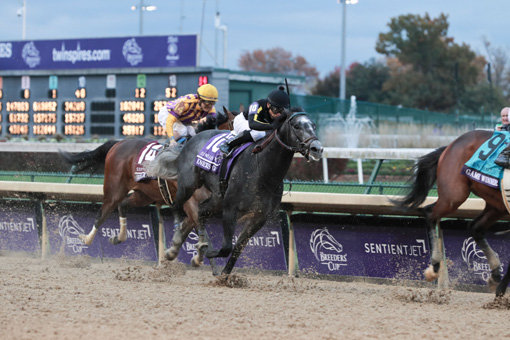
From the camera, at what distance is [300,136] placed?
17.9 feet

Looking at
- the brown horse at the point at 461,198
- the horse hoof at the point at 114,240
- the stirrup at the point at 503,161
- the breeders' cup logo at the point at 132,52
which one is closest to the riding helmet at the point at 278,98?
the brown horse at the point at 461,198

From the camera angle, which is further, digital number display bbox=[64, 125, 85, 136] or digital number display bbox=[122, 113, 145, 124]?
digital number display bbox=[64, 125, 85, 136]

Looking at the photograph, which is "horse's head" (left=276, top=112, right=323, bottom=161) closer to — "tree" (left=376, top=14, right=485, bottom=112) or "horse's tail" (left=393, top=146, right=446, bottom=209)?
"horse's tail" (left=393, top=146, right=446, bottom=209)

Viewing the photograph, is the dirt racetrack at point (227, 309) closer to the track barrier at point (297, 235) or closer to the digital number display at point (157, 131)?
the track barrier at point (297, 235)

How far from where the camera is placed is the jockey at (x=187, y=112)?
7.05 metres

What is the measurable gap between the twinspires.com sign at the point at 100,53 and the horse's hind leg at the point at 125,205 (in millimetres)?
9984

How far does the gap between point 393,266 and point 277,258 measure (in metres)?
1.16

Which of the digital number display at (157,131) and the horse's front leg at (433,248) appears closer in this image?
the horse's front leg at (433,248)

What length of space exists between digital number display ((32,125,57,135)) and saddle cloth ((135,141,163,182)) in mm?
9871

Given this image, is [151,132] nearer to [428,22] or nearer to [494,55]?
[428,22]

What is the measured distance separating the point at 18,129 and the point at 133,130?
9.95 feet

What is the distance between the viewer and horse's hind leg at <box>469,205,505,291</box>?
Answer: 5508 mm

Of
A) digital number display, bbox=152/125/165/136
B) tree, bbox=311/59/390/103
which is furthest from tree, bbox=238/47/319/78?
digital number display, bbox=152/125/165/136

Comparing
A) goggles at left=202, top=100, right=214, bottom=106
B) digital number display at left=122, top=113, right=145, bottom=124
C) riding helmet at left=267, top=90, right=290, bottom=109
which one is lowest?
digital number display at left=122, top=113, right=145, bottom=124
